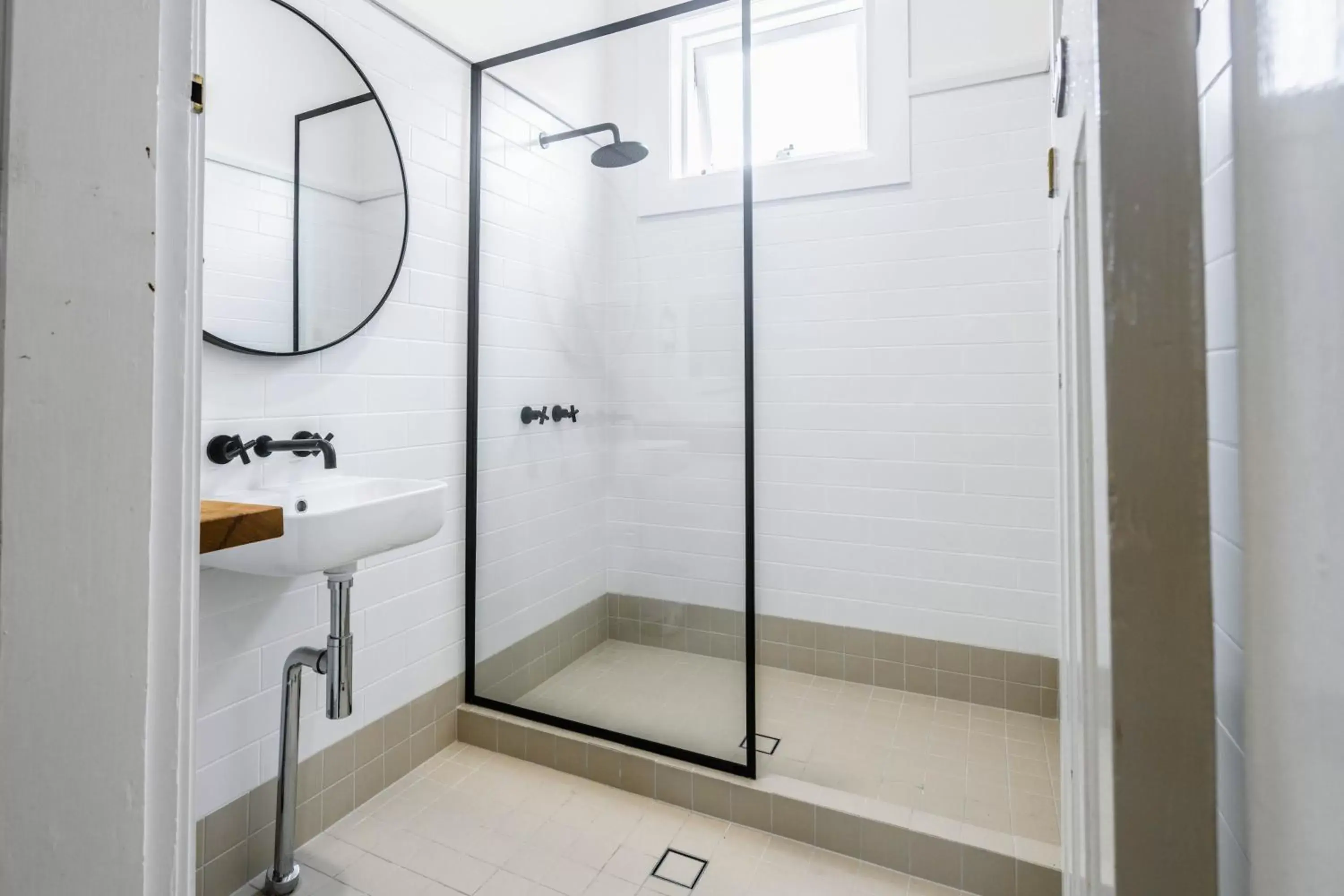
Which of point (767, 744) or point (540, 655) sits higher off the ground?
point (540, 655)

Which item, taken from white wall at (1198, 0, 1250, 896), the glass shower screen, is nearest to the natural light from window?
the glass shower screen

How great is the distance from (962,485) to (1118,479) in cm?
202

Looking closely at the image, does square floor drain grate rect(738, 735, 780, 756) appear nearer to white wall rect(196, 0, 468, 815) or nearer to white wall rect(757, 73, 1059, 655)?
white wall rect(757, 73, 1059, 655)

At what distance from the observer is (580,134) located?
1911 mm

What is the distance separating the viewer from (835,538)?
234cm

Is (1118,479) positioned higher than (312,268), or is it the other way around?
(312,268)

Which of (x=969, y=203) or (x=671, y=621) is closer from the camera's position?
(x=671, y=621)

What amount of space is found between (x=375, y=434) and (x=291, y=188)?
62 centimetres

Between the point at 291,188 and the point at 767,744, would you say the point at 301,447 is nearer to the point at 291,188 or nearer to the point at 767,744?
the point at 291,188

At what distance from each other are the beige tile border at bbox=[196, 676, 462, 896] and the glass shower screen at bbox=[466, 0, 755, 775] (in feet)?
0.63

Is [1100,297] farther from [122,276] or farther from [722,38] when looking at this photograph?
[722,38]

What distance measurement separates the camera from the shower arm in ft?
6.16

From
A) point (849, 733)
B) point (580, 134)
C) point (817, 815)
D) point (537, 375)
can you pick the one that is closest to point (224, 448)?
point (537, 375)

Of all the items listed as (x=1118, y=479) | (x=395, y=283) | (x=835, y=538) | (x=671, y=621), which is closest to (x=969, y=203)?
(x=835, y=538)
